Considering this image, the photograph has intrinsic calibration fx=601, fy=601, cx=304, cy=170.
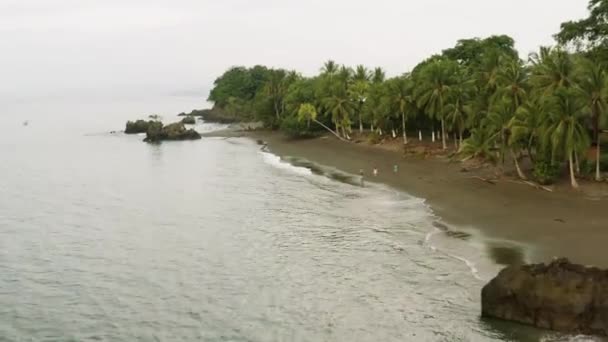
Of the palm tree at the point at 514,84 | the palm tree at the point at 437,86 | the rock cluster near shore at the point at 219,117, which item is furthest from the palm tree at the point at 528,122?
the rock cluster near shore at the point at 219,117

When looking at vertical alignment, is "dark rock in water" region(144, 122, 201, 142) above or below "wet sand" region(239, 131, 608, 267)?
above

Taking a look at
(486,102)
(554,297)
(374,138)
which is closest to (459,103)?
(486,102)

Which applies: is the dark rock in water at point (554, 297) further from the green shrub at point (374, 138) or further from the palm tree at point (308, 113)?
the palm tree at point (308, 113)

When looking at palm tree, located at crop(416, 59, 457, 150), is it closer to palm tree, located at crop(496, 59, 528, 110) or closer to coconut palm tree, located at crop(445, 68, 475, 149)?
coconut palm tree, located at crop(445, 68, 475, 149)

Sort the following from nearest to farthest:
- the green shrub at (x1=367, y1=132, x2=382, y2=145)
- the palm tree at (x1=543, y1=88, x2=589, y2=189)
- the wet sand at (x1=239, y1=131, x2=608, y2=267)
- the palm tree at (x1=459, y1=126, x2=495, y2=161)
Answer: the wet sand at (x1=239, y1=131, x2=608, y2=267), the palm tree at (x1=543, y1=88, x2=589, y2=189), the palm tree at (x1=459, y1=126, x2=495, y2=161), the green shrub at (x1=367, y1=132, x2=382, y2=145)

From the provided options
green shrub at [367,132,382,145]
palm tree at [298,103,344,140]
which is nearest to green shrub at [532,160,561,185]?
green shrub at [367,132,382,145]

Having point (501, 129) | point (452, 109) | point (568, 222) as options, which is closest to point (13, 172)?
point (452, 109)

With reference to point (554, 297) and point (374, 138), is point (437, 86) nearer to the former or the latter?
point (374, 138)
